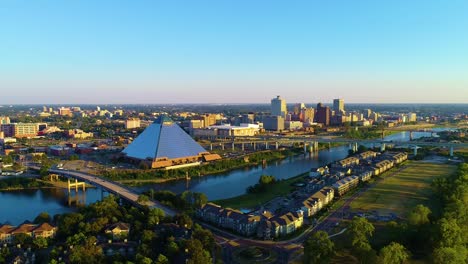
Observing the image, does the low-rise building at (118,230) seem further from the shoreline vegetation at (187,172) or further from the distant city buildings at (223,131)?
the distant city buildings at (223,131)

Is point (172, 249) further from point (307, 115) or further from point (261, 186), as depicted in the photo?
point (307, 115)

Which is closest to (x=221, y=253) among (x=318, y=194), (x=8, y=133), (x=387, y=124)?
(x=318, y=194)

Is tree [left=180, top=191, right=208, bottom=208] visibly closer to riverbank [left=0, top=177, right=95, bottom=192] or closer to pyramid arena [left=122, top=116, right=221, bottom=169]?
riverbank [left=0, top=177, right=95, bottom=192]

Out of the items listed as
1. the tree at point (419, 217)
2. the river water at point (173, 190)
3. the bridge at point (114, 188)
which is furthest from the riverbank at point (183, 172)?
the tree at point (419, 217)

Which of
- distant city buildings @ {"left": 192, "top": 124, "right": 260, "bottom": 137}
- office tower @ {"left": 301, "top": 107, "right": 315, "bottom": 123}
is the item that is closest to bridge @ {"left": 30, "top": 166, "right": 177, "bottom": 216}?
distant city buildings @ {"left": 192, "top": 124, "right": 260, "bottom": 137}

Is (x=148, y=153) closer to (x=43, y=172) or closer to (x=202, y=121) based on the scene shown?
(x=43, y=172)

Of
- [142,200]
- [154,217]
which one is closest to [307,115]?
[142,200]
